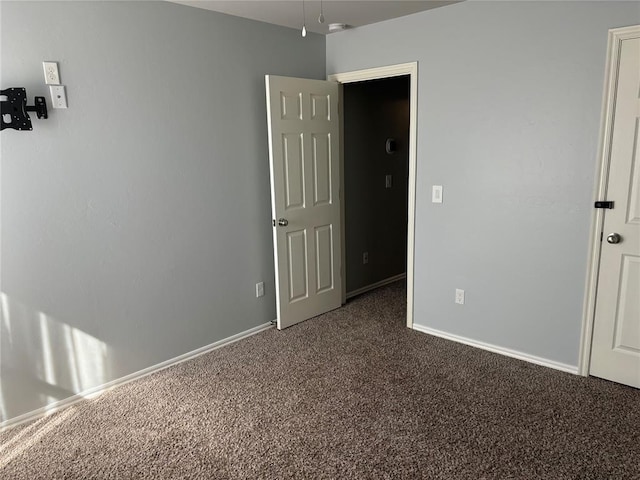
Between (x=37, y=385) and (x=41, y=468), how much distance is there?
0.56 m

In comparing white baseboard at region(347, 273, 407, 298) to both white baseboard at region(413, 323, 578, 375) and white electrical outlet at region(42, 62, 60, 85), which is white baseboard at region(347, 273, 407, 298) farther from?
white electrical outlet at region(42, 62, 60, 85)

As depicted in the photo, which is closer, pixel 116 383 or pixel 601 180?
pixel 601 180

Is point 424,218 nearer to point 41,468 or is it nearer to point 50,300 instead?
point 50,300

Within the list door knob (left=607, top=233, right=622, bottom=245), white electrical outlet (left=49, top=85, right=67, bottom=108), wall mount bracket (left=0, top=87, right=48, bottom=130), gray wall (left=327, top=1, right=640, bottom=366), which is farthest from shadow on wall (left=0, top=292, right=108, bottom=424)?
door knob (left=607, top=233, right=622, bottom=245)

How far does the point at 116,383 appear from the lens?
294 cm

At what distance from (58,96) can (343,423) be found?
2.34 meters

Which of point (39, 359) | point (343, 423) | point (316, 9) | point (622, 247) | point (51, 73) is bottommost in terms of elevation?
point (343, 423)

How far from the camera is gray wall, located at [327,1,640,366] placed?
2727 millimetres

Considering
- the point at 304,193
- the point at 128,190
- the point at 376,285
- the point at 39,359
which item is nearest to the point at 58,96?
the point at 128,190

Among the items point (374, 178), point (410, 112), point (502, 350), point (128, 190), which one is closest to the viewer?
point (128, 190)

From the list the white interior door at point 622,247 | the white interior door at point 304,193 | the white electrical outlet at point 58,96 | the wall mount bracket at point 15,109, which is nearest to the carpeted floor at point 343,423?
the white interior door at point 622,247

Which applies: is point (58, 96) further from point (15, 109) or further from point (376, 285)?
point (376, 285)

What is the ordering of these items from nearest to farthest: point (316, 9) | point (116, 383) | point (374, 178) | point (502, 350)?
point (116, 383) → point (316, 9) → point (502, 350) → point (374, 178)

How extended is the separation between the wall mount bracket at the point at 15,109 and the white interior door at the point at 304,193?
5.03 ft
